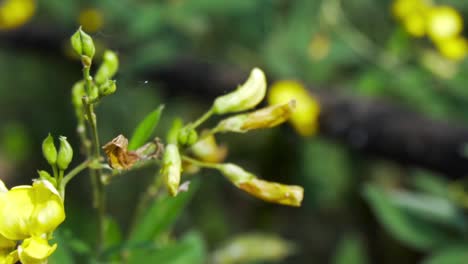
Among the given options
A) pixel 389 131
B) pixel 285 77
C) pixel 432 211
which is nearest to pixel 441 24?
pixel 389 131

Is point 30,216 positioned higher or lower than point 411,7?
lower

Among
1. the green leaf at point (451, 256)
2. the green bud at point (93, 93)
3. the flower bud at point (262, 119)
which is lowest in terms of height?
the green bud at point (93, 93)

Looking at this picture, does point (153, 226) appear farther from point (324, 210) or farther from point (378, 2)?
point (378, 2)

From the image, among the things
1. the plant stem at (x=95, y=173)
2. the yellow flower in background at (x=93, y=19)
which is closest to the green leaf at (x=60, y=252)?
the plant stem at (x=95, y=173)

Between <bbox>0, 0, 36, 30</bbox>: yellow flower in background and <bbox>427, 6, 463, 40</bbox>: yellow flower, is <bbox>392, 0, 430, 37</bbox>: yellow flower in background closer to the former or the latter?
<bbox>427, 6, 463, 40</bbox>: yellow flower

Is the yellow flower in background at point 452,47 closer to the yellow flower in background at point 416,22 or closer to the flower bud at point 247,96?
the yellow flower in background at point 416,22

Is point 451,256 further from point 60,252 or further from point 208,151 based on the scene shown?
point 60,252
